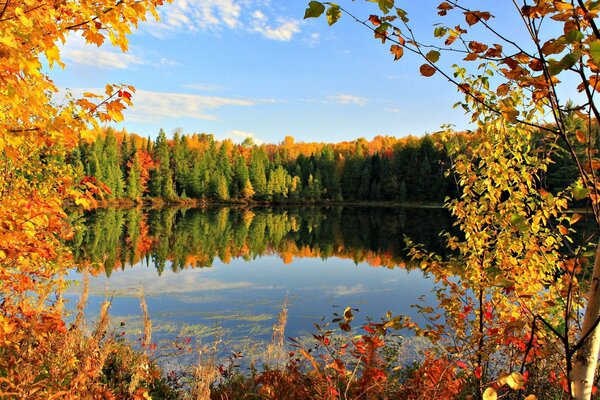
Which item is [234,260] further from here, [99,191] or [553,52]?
[553,52]

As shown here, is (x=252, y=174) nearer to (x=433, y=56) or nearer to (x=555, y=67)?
(x=433, y=56)

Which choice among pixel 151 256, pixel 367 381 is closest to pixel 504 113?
pixel 367 381

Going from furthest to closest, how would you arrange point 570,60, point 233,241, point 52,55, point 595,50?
point 233,241
point 52,55
point 570,60
point 595,50

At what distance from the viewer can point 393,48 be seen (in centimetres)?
194

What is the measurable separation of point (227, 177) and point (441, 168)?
37.1 meters

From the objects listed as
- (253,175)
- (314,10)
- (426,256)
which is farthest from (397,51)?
(253,175)

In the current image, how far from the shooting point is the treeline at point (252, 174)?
216 ft

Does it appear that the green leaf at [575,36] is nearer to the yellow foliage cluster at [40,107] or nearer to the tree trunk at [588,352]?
the tree trunk at [588,352]

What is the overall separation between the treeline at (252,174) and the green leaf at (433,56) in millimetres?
63783

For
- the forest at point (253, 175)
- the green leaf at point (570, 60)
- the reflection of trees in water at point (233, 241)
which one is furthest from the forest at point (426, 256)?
the forest at point (253, 175)

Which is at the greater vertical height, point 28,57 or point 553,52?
point 28,57

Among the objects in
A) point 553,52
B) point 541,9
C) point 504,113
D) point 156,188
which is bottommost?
point 504,113

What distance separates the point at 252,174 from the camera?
7606cm

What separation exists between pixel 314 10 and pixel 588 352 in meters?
1.72
